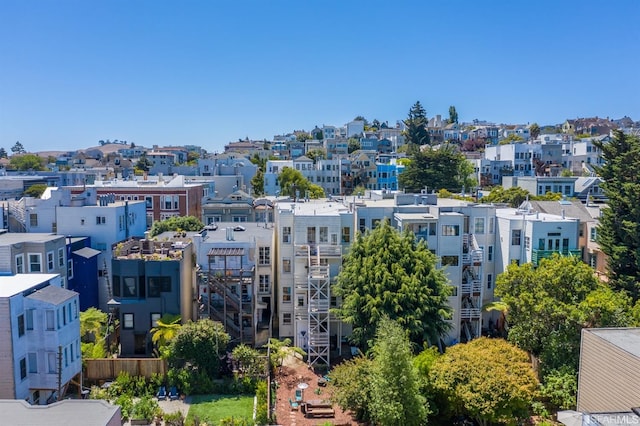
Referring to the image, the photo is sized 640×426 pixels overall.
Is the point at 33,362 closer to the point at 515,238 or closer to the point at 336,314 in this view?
the point at 336,314

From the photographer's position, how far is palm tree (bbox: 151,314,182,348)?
32.4 meters

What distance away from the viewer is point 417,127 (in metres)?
140

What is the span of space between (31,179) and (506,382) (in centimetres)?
9052

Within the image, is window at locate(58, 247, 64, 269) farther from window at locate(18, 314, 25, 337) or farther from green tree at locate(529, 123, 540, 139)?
green tree at locate(529, 123, 540, 139)

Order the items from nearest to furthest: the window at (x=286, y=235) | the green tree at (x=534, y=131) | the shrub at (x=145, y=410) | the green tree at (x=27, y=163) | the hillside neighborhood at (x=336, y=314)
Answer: the hillside neighborhood at (x=336, y=314) → the shrub at (x=145, y=410) → the window at (x=286, y=235) → the green tree at (x=27, y=163) → the green tree at (x=534, y=131)

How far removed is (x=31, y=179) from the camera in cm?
9038

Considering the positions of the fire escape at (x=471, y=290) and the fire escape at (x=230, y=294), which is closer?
the fire escape at (x=230, y=294)

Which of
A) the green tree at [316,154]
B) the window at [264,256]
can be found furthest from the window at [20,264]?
the green tree at [316,154]

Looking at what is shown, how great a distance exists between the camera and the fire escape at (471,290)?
37.9m

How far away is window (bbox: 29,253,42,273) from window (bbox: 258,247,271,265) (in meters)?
15.4

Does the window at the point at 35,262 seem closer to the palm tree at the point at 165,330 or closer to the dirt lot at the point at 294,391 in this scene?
the palm tree at the point at 165,330

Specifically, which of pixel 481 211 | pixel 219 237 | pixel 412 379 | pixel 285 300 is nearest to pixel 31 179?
pixel 219 237

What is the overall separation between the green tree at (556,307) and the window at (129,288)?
2461cm

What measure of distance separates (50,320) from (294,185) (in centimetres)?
6063
